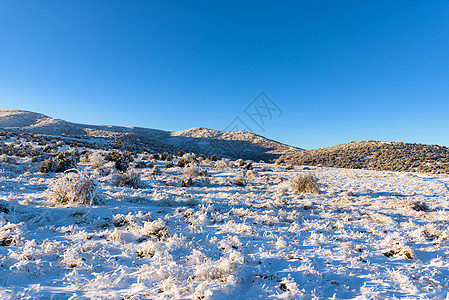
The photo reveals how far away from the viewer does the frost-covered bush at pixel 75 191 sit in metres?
6.73

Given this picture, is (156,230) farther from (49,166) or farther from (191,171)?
(49,166)

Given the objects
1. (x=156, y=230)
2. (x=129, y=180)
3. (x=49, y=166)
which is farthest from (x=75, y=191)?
(x=49, y=166)

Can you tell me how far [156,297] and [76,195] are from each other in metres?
5.75

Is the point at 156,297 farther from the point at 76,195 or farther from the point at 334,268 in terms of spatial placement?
the point at 76,195

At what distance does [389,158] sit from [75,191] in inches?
1794

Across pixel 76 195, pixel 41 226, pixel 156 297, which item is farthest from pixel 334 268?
pixel 76 195

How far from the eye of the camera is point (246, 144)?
7625cm

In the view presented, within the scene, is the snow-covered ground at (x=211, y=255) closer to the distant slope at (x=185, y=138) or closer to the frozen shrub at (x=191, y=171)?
the frozen shrub at (x=191, y=171)

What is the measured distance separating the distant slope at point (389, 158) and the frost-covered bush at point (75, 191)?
3818 cm

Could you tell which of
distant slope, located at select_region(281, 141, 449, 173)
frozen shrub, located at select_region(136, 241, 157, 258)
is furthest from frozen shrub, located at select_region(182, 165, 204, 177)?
distant slope, located at select_region(281, 141, 449, 173)

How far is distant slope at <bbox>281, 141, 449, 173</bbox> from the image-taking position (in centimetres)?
3123

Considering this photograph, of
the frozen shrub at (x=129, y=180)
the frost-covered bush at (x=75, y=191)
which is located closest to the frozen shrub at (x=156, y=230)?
the frost-covered bush at (x=75, y=191)

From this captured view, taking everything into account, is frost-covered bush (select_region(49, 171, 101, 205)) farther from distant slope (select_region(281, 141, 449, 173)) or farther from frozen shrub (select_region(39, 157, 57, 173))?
distant slope (select_region(281, 141, 449, 173))

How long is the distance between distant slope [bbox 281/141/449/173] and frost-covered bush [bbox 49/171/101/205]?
125ft
